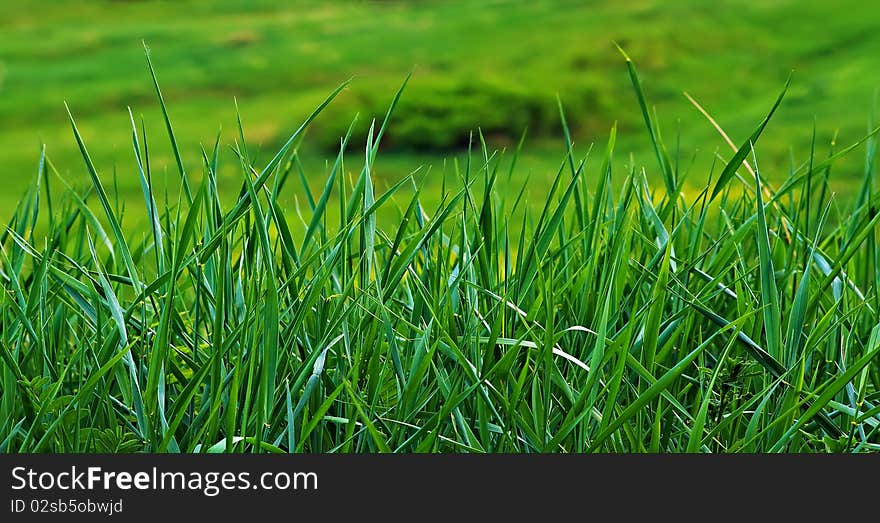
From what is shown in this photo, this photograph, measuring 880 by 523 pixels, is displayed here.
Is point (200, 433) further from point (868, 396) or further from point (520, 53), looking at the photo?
point (520, 53)

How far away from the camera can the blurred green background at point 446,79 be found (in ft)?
28.1

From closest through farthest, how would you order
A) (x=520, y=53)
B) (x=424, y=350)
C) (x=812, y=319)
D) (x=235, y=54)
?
(x=424, y=350) < (x=812, y=319) < (x=520, y=53) < (x=235, y=54)

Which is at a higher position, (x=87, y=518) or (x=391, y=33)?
(x=87, y=518)

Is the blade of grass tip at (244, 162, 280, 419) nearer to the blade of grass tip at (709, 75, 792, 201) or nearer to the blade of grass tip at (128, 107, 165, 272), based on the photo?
the blade of grass tip at (128, 107, 165, 272)

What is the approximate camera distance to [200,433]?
1003mm

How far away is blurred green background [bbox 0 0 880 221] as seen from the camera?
338 inches

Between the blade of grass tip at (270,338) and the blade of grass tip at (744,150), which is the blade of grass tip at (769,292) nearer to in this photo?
the blade of grass tip at (744,150)

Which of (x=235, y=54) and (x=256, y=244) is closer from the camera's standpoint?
(x=256, y=244)

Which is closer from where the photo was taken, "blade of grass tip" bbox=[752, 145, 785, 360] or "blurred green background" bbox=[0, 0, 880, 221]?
"blade of grass tip" bbox=[752, 145, 785, 360]

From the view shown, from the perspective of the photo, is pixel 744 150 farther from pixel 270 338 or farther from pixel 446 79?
pixel 446 79

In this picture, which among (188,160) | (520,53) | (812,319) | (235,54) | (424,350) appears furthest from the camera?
(235,54)

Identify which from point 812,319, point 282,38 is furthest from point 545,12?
point 812,319

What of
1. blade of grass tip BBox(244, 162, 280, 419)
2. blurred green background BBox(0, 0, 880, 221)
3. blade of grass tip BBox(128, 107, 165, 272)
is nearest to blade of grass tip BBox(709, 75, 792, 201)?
blade of grass tip BBox(244, 162, 280, 419)

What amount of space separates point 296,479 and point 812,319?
681mm
